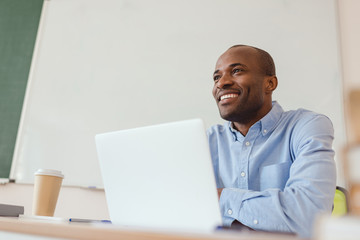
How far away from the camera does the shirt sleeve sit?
815 millimetres

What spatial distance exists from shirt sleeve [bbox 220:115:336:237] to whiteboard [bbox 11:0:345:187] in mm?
740

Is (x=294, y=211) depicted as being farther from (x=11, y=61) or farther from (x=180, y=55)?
(x=11, y=61)

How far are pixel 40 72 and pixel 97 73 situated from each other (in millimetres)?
441

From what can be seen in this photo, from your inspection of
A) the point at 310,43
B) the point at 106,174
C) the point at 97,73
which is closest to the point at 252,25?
the point at 310,43

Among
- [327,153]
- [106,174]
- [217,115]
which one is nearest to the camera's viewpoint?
[106,174]

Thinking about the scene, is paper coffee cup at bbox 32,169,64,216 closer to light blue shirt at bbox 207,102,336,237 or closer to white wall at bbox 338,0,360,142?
light blue shirt at bbox 207,102,336,237

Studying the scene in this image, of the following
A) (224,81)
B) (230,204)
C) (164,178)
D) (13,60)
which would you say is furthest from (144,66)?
(164,178)

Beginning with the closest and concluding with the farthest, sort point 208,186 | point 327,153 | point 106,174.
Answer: point 208,186, point 106,174, point 327,153

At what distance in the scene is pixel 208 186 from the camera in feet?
1.92

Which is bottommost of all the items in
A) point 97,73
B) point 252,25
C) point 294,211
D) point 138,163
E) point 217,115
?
point 294,211

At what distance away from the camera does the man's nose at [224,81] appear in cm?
138

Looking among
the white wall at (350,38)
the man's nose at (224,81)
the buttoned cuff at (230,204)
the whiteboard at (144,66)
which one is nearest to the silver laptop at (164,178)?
the buttoned cuff at (230,204)

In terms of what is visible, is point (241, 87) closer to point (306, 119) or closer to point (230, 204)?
point (306, 119)

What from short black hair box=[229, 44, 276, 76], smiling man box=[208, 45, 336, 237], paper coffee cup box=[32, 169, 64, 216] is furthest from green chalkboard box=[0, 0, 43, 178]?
short black hair box=[229, 44, 276, 76]
